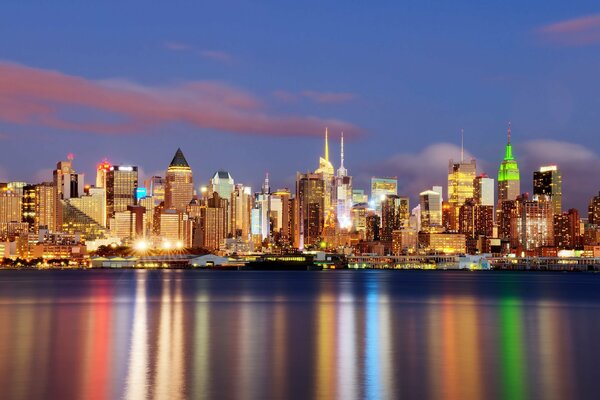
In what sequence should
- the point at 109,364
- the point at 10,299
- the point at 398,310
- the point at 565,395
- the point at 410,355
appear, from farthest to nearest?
1. the point at 10,299
2. the point at 398,310
3. the point at 410,355
4. the point at 109,364
5. the point at 565,395

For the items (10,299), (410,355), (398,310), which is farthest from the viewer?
(10,299)

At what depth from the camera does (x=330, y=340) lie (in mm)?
48375

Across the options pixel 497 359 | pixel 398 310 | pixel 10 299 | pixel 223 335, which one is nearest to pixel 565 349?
pixel 497 359

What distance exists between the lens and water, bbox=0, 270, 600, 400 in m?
31.7

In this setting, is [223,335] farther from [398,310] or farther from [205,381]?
[398,310]

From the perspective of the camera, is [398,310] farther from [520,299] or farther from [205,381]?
[205,381]

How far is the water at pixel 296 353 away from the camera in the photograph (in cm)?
3169

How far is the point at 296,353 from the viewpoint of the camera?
41.8m

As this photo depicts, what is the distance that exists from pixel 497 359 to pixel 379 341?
9252mm

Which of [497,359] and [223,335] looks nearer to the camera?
[497,359]

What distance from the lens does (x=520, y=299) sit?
95938 millimetres

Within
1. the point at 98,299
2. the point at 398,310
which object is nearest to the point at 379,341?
the point at 398,310

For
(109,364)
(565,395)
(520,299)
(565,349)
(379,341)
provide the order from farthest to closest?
(520,299), (379,341), (565,349), (109,364), (565,395)

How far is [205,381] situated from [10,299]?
61588 millimetres
